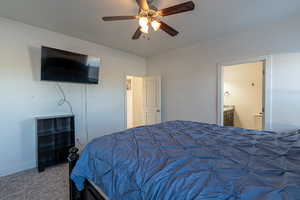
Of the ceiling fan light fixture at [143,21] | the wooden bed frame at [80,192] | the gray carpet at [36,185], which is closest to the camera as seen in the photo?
the wooden bed frame at [80,192]

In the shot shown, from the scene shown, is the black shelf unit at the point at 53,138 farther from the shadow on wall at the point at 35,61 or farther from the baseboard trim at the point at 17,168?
the shadow on wall at the point at 35,61

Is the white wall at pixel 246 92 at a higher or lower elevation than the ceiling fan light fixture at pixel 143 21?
lower

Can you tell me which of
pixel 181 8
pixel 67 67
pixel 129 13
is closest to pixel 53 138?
pixel 67 67

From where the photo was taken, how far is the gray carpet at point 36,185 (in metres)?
1.98

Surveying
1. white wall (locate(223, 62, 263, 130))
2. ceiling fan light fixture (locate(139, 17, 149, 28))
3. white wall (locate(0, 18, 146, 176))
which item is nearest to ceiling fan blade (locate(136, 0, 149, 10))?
ceiling fan light fixture (locate(139, 17, 149, 28))

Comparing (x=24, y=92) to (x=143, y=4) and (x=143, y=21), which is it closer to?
(x=143, y=21)

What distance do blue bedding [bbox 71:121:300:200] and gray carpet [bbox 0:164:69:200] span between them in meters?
0.87

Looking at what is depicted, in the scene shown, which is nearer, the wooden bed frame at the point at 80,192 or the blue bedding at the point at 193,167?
the blue bedding at the point at 193,167

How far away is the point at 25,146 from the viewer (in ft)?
8.87

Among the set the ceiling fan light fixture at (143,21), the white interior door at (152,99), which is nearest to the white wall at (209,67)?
the white interior door at (152,99)

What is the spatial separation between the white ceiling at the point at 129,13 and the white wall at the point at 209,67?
239mm

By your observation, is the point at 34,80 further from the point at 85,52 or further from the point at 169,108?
the point at 169,108

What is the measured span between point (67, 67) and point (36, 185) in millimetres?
2034

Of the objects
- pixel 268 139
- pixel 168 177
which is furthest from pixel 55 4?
pixel 268 139
